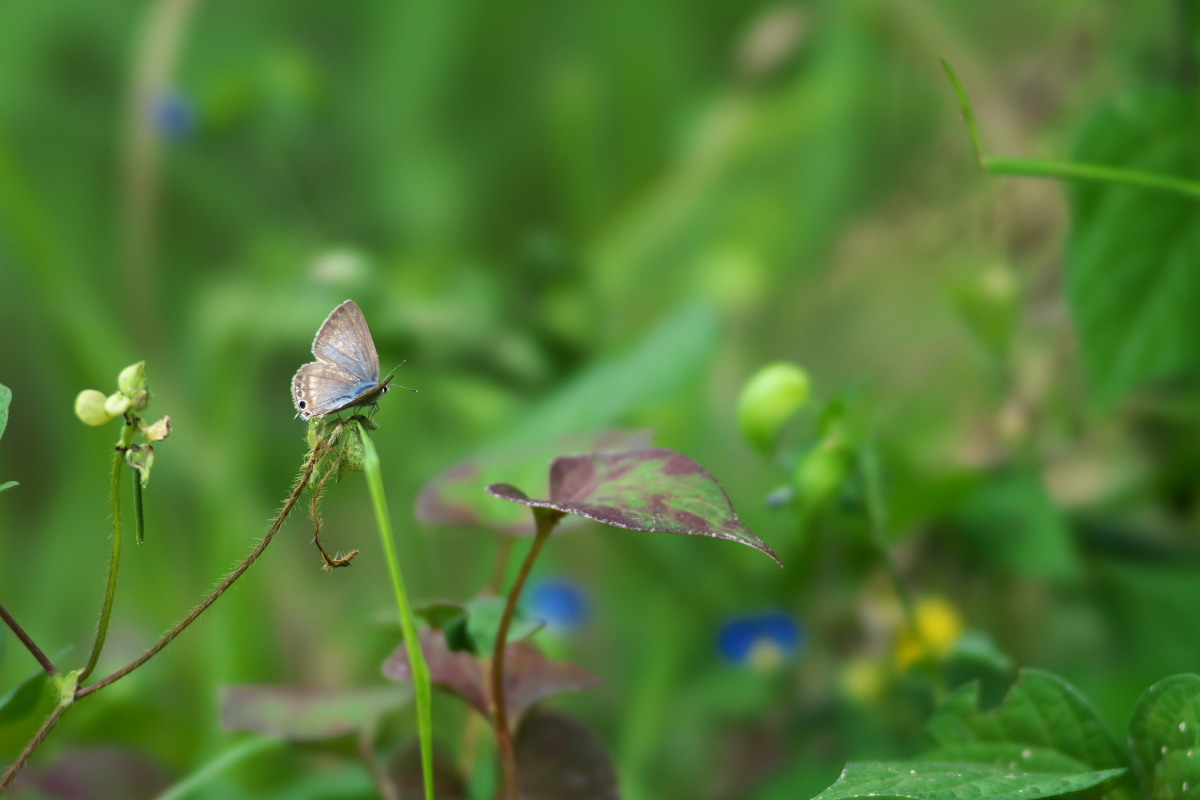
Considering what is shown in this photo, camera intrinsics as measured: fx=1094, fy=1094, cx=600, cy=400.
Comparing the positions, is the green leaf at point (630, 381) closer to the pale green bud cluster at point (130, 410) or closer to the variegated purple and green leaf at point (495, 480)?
the variegated purple and green leaf at point (495, 480)

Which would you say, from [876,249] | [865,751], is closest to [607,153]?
[876,249]

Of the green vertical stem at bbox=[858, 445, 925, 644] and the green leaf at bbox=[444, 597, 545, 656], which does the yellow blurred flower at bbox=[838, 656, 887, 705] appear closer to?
the green vertical stem at bbox=[858, 445, 925, 644]

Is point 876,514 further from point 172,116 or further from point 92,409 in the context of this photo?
point 172,116

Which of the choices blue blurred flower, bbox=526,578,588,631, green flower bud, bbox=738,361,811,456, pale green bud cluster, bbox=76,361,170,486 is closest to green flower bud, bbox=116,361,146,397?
pale green bud cluster, bbox=76,361,170,486

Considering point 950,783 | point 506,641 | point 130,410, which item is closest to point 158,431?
point 130,410

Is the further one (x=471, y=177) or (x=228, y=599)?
(x=471, y=177)

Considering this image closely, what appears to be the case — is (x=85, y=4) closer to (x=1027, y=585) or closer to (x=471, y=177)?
(x=471, y=177)
